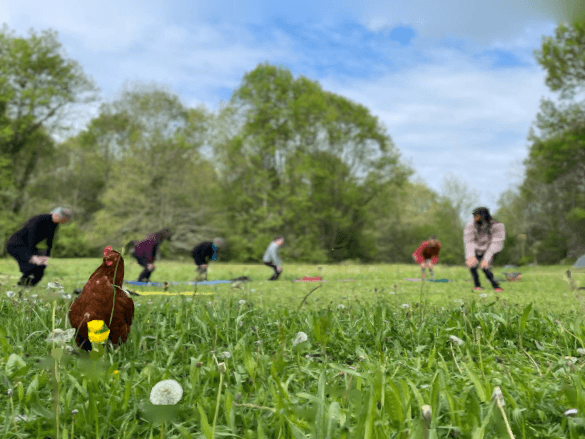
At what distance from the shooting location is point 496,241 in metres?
9.61

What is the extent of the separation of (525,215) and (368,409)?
42.9m

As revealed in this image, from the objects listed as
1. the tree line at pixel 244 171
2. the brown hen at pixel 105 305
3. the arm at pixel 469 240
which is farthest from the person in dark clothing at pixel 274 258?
the tree line at pixel 244 171

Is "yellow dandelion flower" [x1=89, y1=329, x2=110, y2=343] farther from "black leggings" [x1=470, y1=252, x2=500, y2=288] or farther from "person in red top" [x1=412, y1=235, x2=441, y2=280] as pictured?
"person in red top" [x1=412, y1=235, x2=441, y2=280]

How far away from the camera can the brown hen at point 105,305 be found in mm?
3092

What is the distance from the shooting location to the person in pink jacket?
375 inches

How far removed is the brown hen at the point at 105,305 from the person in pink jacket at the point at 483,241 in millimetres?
7839

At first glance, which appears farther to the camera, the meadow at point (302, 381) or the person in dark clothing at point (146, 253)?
the person in dark clothing at point (146, 253)

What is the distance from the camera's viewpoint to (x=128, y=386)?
8.05 feet

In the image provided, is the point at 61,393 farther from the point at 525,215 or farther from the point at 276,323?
the point at 525,215

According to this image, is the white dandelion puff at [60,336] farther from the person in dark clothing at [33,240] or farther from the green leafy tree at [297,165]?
the green leafy tree at [297,165]

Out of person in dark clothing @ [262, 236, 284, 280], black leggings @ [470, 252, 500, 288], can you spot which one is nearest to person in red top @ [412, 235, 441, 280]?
person in dark clothing @ [262, 236, 284, 280]

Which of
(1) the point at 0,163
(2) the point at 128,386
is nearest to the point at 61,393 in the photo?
(2) the point at 128,386

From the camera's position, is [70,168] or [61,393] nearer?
[61,393]

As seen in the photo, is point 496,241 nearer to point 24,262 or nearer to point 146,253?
point 146,253
